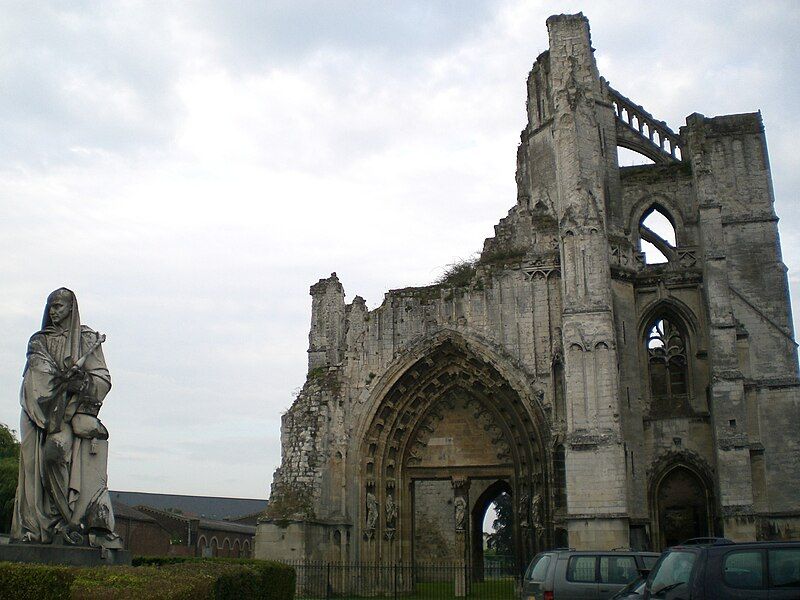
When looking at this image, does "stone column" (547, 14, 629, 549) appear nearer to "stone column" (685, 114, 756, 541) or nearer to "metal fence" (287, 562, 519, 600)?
"stone column" (685, 114, 756, 541)

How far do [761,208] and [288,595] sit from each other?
763 inches

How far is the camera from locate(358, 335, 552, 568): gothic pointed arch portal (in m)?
24.1

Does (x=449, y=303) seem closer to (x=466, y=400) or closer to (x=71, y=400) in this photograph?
(x=466, y=400)

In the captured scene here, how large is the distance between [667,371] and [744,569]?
17986 millimetres

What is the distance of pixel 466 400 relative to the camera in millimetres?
25547

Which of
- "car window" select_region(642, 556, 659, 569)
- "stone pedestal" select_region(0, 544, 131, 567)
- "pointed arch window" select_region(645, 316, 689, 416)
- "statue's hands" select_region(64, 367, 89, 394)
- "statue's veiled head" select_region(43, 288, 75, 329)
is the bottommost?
"car window" select_region(642, 556, 659, 569)

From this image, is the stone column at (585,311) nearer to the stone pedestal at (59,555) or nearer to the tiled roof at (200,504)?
the stone pedestal at (59,555)

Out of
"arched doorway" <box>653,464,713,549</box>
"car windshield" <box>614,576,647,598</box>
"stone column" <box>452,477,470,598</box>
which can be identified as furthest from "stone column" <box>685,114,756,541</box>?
"car windshield" <box>614,576,647,598</box>

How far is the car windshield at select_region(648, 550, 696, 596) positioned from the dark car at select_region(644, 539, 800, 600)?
10 millimetres

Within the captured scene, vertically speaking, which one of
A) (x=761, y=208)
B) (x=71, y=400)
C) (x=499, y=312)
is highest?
(x=761, y=208)

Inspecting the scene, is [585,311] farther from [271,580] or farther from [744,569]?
[744,569]

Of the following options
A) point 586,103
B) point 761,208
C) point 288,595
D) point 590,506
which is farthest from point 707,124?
point 288,595

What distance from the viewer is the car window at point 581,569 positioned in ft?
39.0

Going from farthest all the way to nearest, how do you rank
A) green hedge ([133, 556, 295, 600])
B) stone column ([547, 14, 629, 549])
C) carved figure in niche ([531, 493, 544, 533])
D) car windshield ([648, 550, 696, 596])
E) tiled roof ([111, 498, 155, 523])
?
tiled roof ([111, 498, 155, 523])
carved figure in niche ([531, 493, 544, 533])
stone column ([547, 14, 629, 549])
green hedge ([133, 556, 295, 600])
car windshield ([648, 550, 696, 596])
